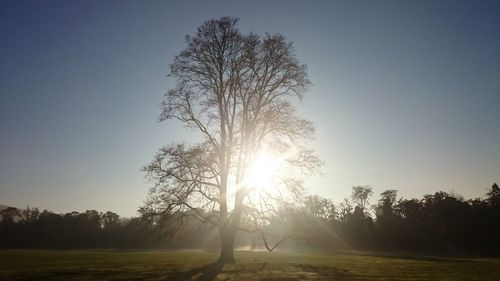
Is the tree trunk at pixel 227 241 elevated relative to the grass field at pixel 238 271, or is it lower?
elevated

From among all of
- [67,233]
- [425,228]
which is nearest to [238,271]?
[425,228]

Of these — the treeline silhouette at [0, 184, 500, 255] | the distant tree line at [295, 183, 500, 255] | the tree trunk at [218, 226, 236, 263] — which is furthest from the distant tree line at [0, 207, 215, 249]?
the tree trunk at [218, 226, 236, 263]

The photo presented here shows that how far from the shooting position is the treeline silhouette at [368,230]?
88125 mm

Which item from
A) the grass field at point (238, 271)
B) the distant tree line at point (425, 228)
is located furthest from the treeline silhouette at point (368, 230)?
the grass field at point (238, 271)

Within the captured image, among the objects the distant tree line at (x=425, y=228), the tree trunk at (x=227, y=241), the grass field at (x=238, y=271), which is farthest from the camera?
the distant tree line at (x=425, y=228)

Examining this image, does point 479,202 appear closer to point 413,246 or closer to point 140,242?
point 413,246

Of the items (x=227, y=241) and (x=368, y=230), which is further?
(x=368, y=230)

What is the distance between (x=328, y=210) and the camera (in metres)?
119

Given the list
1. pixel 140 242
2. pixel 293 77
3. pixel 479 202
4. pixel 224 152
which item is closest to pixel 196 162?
pixel 224 152

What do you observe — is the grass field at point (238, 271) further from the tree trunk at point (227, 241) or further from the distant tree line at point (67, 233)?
the distant tree line at point (67, 233)

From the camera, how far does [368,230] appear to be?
10006 cm

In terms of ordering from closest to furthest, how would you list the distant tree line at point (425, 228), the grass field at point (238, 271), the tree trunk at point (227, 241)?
the grass field at point (238, 271)
the tree trunk at point (227, 241)
the distant tree line at point (425, 228)

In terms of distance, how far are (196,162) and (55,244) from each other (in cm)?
9871

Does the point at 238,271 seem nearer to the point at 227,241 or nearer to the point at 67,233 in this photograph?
the point at 227,241
